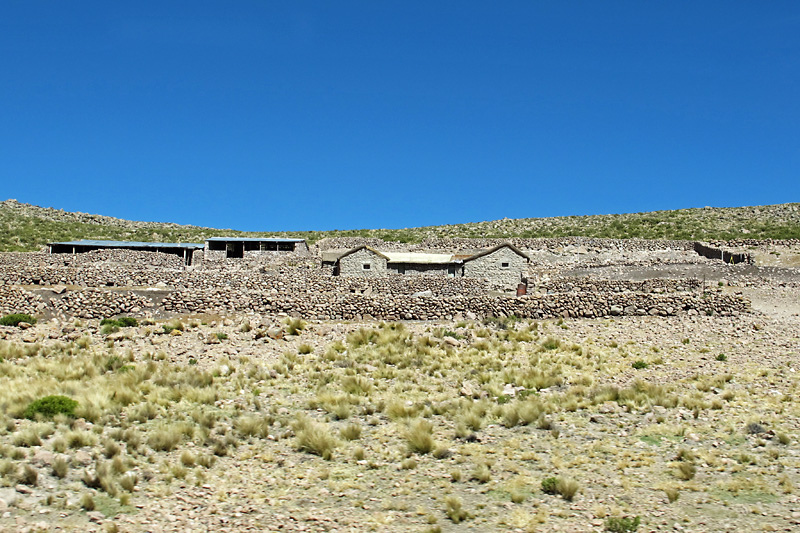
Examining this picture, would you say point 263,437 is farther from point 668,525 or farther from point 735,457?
point 735,457

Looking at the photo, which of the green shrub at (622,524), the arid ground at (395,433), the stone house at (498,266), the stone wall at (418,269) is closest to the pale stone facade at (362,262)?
the stone wall at (418,269)

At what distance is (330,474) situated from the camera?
13547 mm

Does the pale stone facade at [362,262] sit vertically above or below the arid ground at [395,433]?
above

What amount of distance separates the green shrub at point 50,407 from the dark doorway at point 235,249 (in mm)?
40737

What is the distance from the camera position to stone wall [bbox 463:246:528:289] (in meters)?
43.0

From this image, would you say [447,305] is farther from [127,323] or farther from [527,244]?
[527,244]

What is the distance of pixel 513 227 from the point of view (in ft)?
298

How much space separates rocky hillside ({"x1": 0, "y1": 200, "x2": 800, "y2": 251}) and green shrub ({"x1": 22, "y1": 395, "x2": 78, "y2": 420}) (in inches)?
2193

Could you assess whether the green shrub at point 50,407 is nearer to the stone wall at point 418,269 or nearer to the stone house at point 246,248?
the stone wall at point 418,269

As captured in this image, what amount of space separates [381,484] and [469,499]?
1.77 metres

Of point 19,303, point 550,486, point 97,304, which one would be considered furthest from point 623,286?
point 19,303

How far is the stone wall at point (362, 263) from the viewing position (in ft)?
141

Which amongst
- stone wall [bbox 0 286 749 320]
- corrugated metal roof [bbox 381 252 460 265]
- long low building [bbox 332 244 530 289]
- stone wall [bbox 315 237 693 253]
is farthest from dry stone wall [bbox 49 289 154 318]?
stone wall [bbox 315 237 693 253]

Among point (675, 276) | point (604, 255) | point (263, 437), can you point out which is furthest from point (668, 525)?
point (604, 255)
